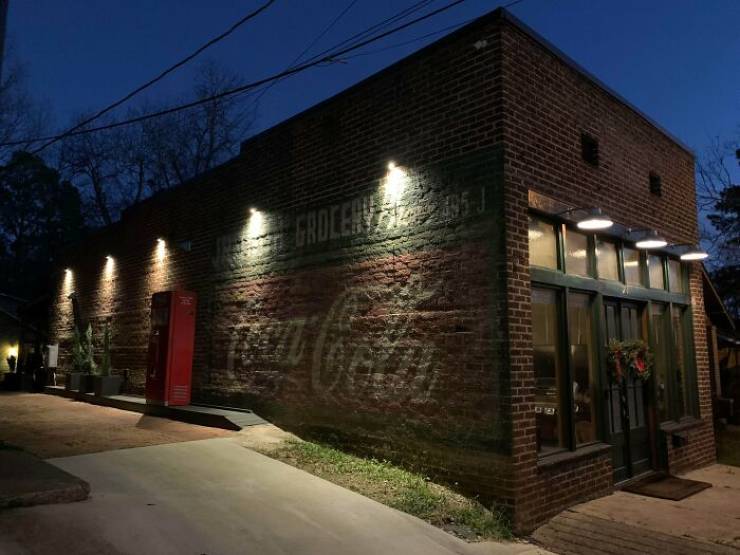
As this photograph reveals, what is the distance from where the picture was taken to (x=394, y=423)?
7.07 metres

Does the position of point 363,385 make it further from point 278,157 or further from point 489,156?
point 278,157

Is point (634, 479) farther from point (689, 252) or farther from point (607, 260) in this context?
point (689, 252)

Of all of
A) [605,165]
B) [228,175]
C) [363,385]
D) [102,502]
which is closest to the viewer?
[102,502]

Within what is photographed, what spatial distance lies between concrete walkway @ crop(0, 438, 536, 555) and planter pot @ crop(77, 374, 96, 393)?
7230mm

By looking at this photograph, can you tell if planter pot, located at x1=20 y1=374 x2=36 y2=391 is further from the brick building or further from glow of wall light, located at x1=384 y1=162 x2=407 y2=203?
glow of wall light, located at x1=384 y1=162 x2=407 y2=203

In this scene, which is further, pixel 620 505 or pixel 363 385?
pixel 363 385

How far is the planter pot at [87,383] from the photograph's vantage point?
43.6 ft

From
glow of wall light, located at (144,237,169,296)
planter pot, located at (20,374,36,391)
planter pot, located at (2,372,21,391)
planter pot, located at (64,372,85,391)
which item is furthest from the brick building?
planter pot, located at (2,372,21,391)

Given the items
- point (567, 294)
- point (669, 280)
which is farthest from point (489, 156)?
point (669, 280)

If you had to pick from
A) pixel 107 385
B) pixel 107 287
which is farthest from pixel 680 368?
pixel 107 287

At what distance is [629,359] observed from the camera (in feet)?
25.6

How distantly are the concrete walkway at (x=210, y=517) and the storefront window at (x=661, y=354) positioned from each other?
4.79m

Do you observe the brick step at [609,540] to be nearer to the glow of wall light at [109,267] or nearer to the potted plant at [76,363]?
the potted plant at [76,363]

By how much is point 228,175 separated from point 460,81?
17.6 ft
